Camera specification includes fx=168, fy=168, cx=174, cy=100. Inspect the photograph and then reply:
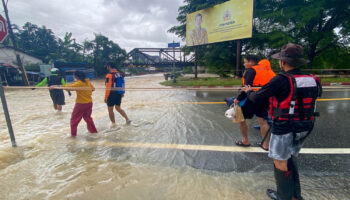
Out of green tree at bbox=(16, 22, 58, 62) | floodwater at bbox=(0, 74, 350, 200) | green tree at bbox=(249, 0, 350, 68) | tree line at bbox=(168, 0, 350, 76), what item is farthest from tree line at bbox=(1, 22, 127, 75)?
floodwater at bbox=(0, 74, 350, 200)

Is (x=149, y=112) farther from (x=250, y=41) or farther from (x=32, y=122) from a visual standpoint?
(x=250, y=41)

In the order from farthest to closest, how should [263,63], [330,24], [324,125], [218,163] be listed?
[330,24], [324,125], [263,63], [218,163]

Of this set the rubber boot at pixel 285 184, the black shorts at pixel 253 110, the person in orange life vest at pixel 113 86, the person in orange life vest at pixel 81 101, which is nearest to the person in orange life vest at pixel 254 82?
the black shorts at pixel 253 110

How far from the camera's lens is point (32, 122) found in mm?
5148

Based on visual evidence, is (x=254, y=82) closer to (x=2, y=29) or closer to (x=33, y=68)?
(x=2, y=29)

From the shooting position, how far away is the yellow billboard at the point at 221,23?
13.2m

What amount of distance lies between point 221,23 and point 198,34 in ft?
8.97

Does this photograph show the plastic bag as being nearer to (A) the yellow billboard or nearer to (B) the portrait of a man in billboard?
(A) the yellow billboard

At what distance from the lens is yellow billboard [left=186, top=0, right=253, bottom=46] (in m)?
13.2

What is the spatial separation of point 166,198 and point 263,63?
2.52 metres

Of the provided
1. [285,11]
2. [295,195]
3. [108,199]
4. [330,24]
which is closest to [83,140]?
[108,199]

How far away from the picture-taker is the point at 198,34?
17.1 m

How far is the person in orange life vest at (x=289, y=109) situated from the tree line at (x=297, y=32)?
1566 cm

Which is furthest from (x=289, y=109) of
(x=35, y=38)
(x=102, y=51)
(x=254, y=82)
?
(x=35, y=38)
